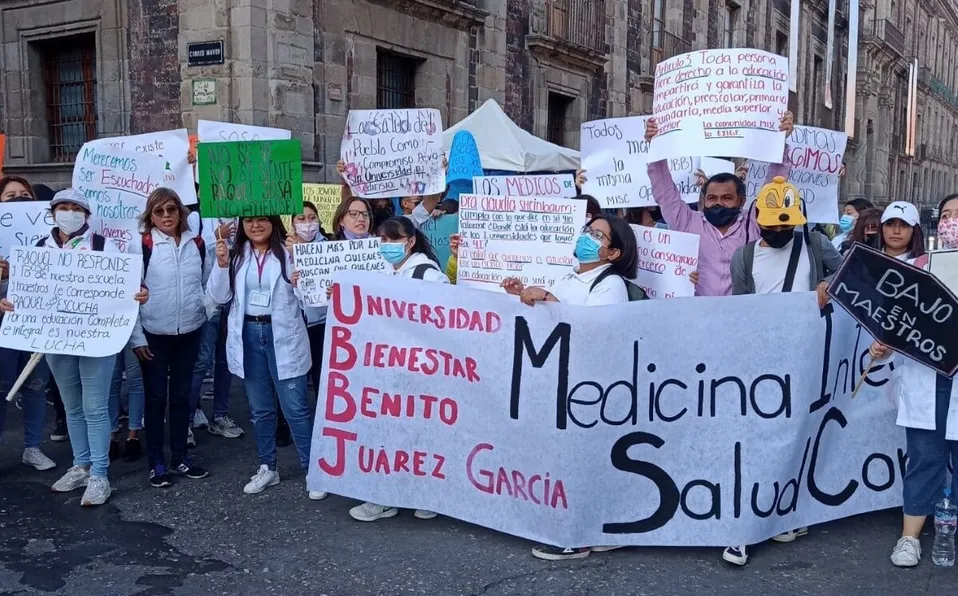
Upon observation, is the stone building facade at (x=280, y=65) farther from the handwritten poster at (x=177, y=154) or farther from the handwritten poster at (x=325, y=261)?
the handwritten poster at (x=325, y=261)

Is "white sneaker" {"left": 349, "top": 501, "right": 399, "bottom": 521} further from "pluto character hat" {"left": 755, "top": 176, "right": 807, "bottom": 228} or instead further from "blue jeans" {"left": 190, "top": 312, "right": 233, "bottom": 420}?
"pluto character hat" {"left": 755, "top": 176, "right": 807, "bottom": 228}

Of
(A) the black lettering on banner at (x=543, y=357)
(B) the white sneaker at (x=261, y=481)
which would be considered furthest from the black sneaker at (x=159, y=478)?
(A) the black lettering on banner at (x=543, y=357)

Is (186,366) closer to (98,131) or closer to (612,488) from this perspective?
(612,488)

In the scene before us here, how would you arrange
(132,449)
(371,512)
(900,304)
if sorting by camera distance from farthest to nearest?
(132,449) < (371,512) < (900,304)

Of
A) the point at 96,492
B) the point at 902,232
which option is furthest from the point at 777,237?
the point at 96,492

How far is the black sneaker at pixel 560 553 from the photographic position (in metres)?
3.94

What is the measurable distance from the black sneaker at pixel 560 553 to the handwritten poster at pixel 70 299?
2419 millimetres

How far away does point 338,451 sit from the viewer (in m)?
4.41

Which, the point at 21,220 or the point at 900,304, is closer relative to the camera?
the point at 900,304

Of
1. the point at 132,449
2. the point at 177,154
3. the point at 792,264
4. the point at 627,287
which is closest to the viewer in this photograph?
the point at 627,287

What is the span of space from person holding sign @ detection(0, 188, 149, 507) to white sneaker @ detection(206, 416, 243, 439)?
1219 mm

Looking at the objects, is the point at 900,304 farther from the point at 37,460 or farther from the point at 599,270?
the point at 37,460

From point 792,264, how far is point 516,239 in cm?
138

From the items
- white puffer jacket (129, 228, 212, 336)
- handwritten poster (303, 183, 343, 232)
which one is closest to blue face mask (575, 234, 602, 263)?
white puffer jacket (129, 228, 212, 336)
